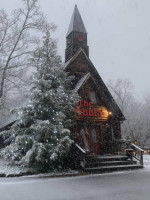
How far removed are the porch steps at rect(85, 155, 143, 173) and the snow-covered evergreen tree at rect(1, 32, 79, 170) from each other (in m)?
1.74

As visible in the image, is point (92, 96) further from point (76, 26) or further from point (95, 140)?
point (76, 26)

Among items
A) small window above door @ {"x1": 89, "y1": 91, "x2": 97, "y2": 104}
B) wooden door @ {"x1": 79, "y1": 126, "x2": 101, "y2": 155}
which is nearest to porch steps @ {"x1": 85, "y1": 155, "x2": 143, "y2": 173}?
wooden door @ {"x1": 79, "y1": 126, "x2": 101, "y2": 155}

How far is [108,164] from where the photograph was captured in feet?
43.3

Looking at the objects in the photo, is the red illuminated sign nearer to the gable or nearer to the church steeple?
the gable

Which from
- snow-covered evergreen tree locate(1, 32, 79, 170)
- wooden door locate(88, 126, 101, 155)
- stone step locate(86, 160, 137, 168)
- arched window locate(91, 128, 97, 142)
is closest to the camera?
snow-covered evergreen tree locate(1, 32, 79, 170)

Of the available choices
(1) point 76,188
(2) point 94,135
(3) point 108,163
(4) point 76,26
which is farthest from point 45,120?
(4) point 76,26

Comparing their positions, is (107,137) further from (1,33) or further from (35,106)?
(1,33)

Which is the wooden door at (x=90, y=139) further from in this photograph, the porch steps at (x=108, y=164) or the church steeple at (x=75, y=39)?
the church steeple at (x=75, y=39)

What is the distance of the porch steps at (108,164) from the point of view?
12.3 metres

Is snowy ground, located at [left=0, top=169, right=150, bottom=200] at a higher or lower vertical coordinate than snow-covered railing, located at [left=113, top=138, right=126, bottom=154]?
lower

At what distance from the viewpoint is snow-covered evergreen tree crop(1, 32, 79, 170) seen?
11.1 metres

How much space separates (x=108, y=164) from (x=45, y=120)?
4.85m

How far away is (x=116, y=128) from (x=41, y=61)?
8.09 metres

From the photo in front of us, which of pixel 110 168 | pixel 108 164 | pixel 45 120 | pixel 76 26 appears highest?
pixel 76 26
